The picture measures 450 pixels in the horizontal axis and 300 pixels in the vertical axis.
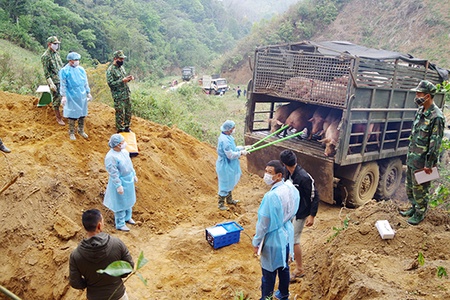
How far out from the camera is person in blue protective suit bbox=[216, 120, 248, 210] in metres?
5.89

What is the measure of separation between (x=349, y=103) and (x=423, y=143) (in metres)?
1.52

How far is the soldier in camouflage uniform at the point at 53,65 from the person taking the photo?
6.29 m

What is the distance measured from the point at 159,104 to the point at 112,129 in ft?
12.6

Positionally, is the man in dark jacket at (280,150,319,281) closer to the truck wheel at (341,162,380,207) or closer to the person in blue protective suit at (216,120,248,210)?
the person in blue protective suit at (216,120,248,210)

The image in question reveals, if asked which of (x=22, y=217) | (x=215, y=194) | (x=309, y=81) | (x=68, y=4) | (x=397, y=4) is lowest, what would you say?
(x=215, y=194)

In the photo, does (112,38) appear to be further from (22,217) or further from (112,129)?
(22,217)

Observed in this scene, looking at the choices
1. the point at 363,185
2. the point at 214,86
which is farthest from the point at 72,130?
the point at 214,86

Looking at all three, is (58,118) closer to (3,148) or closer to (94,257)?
(3,148)

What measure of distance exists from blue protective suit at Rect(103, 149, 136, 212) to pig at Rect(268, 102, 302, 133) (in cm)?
328

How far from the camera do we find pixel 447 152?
8664mm

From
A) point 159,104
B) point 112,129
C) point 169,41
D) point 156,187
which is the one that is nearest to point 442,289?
point 156,187

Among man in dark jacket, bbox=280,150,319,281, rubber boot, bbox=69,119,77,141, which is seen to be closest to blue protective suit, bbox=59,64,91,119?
rubber boot, bbox=69,119,77,141

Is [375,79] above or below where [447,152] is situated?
above

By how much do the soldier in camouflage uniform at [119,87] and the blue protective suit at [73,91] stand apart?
50 cm
